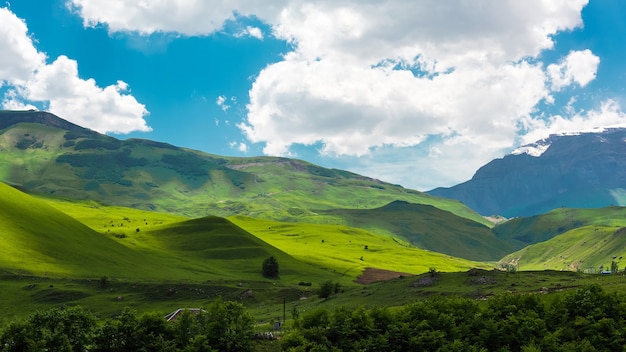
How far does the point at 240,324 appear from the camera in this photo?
173 ft

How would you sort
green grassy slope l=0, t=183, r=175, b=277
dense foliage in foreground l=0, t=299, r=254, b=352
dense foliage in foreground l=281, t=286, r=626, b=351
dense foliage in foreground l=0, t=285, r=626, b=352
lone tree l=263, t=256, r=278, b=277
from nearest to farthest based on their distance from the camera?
dense foliage in foreground l=0, t=299, r=254, b=352 < dense foliage in foreground l=0, t=285, r=626, b=352 < dense foliage in foreground l=281, t=286, r=626, b=351 < green grassy slope l=0, t=183, r=175, b=277 < lone tree l=263, t=256, r=278, b=277

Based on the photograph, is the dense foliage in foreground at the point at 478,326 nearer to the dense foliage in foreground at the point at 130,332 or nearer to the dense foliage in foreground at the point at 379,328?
the dense foliage in foreground at the point at 379,328

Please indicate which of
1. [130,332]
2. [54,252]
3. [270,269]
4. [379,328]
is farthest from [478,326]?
[54,252]

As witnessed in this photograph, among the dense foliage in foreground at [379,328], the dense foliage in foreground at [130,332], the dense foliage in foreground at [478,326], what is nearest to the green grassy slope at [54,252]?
the dense foliage in foreground at [130,332]

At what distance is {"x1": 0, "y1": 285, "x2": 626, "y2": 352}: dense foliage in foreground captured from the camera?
48656 mm

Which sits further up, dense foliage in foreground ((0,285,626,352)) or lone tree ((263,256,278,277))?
dense foliage in foreground ((0,285,626,352))

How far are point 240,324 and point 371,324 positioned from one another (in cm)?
1440

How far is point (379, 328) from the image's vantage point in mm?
57781

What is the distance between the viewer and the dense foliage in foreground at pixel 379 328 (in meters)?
48.7

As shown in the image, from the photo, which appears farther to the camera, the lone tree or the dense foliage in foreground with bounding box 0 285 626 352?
the lone tree

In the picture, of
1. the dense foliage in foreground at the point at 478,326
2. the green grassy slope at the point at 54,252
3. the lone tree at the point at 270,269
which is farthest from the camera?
the lone tree at the point at 270,269

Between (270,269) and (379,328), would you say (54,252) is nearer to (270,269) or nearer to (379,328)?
(270,269)

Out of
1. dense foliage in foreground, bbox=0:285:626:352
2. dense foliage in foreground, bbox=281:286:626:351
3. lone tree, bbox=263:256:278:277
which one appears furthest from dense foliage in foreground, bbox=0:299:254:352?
lone tree, bbox=263:256:278:277

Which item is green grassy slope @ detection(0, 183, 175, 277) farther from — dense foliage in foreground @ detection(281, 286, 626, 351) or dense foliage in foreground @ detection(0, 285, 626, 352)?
dense foliage in foreground @ detection(281, 286, 626, 351)
